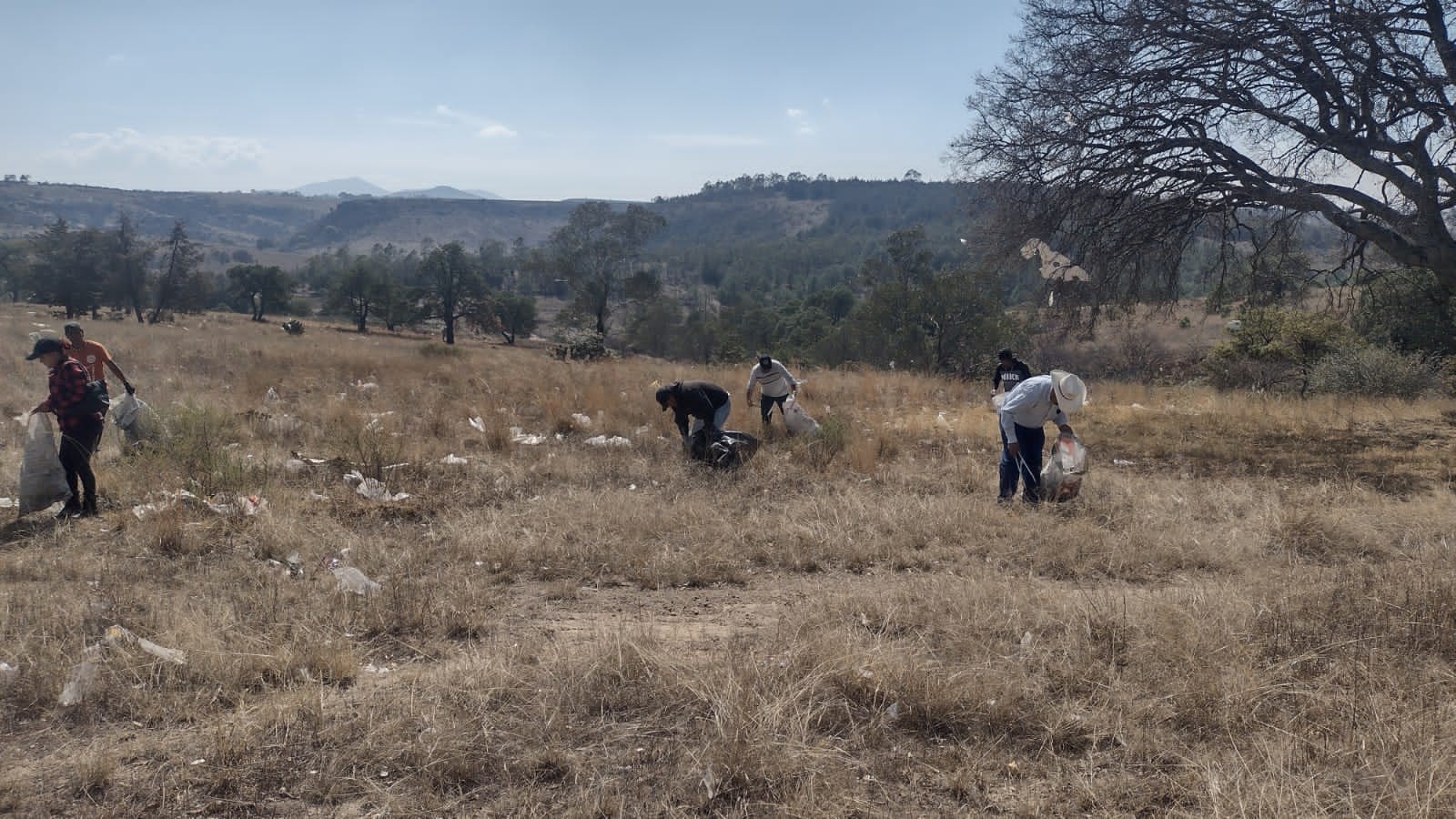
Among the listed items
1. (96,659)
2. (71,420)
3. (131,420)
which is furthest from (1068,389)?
(131,420)

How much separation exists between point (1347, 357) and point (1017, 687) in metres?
15.3

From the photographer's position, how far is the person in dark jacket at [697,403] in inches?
305

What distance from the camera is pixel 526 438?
898 cm

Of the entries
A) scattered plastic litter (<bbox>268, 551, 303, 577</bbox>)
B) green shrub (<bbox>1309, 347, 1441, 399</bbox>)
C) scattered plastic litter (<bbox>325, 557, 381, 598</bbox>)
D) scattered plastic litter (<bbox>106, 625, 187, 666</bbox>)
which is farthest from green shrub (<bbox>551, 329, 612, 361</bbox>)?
scattered plastic litter (<bbox>106, 625, 187, 666</bbox>)

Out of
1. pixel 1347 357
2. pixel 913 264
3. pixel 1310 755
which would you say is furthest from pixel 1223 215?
pixel 913 264

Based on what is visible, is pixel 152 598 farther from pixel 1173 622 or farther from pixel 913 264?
pixel 913 264

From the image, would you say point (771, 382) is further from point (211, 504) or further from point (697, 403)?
point (211, 504)

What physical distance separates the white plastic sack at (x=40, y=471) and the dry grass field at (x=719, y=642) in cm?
20

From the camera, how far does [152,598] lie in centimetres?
411

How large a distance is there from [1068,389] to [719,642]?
3.42 metres

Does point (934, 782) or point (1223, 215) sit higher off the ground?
point (1223, 215)

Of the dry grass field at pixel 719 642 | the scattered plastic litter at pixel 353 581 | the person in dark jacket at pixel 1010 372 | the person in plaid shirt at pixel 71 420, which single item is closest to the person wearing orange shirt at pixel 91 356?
the dry grass field at pixel 719 642

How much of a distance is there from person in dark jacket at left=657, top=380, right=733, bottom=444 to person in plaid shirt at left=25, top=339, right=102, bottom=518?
426 centimetres

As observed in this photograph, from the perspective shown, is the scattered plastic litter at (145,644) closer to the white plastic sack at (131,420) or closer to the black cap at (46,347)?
the black cap at (46,347)
